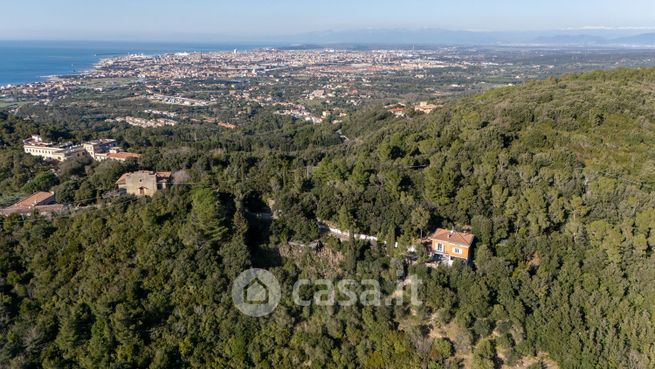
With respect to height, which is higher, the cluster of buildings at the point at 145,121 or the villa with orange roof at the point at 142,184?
the villa with orange roof at the point at 142,184

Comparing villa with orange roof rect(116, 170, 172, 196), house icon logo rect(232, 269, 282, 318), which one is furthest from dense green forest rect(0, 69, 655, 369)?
villa with orange roof rect(116, 170, 172, 196)

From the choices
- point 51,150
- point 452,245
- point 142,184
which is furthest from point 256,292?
point 51,150

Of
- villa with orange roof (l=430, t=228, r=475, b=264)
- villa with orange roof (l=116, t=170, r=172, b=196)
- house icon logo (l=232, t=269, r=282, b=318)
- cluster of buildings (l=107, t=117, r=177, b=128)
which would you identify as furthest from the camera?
cluster of buildings (l=107, t=117, r=177, b=128)

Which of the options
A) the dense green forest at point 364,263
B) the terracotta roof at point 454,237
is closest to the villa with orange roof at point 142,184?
the dense green forest at point 364,263

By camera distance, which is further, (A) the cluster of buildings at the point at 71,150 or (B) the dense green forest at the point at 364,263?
(A) the cluster of buildings at the point at 71,150

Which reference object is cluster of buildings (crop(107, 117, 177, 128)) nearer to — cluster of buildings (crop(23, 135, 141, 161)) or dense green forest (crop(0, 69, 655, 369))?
cluster of buildings (crop(23, 135, 141, 161))

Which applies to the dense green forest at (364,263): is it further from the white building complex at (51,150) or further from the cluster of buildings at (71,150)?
the white building complex at (51,150)

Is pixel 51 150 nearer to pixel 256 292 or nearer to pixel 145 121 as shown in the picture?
pixel 256 292
